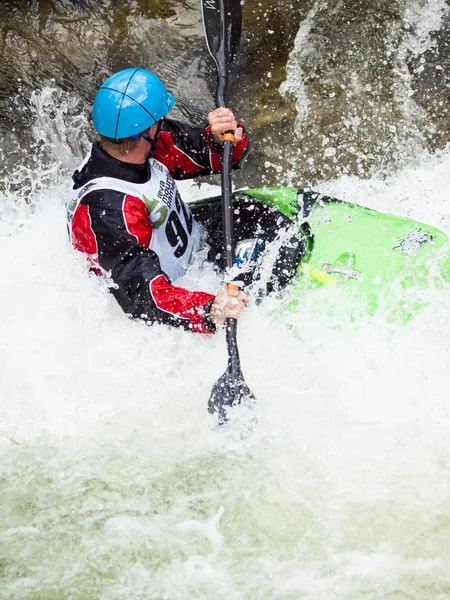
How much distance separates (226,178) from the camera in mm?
3270

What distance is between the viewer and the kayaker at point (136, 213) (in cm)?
293

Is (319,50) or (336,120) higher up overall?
(319,50)

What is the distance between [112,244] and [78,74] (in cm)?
230

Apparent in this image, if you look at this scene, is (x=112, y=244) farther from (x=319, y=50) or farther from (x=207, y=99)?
(x=319, y=50)

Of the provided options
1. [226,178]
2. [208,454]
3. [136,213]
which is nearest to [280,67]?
[226,178]

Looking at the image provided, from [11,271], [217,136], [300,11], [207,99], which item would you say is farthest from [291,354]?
[300,11]

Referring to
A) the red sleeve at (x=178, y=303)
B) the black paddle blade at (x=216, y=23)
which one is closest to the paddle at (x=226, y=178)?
the black paddle blade at (x=216, y=23)

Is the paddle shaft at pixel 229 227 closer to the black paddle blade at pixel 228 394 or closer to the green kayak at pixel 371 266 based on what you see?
the black paddle blade at pixel 228 394

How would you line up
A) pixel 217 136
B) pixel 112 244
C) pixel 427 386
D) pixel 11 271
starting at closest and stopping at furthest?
pixel 112 244
pixel 427 386
pixel 217 136
pixel 11 271

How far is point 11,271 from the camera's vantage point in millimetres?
4164

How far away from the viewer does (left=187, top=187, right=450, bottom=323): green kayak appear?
3199 millimetres

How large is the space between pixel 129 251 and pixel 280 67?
96.4 inches

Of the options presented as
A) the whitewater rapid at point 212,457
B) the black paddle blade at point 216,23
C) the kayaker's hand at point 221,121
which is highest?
the black paddle blade at point 216,23

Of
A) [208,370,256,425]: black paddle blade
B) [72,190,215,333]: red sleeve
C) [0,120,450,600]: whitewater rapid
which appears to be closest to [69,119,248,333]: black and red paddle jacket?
[72,190,215,333]: red sleeve
